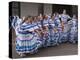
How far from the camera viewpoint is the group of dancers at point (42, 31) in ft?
12.6

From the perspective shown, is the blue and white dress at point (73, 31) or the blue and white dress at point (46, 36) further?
the blue and white dress at point (73, 31)

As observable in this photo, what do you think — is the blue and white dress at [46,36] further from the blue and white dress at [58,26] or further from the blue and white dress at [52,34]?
the blue and white dress at [58,26]

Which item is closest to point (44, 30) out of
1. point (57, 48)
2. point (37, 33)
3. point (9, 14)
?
point (37, 33)

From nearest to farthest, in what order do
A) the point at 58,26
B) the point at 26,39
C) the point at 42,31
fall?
the point at 26,39 < the point at 42,31 < the point at 58,26

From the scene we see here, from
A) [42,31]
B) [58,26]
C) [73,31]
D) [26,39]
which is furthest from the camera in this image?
[73,31]

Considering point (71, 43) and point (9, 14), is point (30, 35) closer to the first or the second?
point (9, 14)

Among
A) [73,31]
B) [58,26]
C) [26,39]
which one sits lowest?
[26,39]

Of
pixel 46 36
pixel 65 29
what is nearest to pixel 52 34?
pixel 46 36

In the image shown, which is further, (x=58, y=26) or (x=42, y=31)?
(x=58, y=26)

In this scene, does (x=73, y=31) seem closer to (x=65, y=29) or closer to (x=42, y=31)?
(x=65, y=29)

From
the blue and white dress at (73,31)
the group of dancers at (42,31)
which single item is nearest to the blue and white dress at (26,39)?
the group of dancers at (42,31)

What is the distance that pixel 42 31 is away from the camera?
3.97 meters

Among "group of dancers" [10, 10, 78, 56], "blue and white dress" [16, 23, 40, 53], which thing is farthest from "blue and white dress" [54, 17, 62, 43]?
"blue and white dress" [16, 23, 40, 53]

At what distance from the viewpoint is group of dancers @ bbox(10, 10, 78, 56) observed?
3834 millimetres
